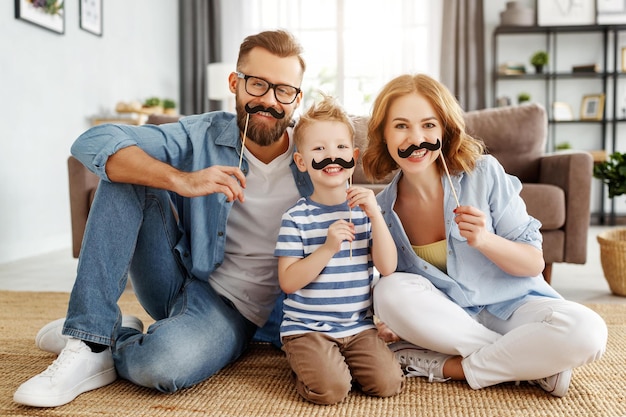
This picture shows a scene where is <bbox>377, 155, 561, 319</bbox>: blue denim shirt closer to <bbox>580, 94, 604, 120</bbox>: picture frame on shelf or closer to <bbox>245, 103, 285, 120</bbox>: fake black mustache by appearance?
<bbox>245, 103, 285, 120</bbox>: fake black mustache

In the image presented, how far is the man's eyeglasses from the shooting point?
5.15ft

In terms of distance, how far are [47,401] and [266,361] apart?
1.93ft

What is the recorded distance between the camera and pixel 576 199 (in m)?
2.78

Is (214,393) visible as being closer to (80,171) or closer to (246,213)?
(246,213)

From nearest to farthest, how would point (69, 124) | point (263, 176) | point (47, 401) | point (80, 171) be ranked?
1. point (47, 401)
2. point (263, 176)
3. point (80, 171)
4. point (69, 124)

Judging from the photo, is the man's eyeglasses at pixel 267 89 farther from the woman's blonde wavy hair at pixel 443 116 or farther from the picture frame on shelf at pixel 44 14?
the picture frame on shelf at pixel 44 14

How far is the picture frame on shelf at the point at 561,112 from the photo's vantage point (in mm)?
5848

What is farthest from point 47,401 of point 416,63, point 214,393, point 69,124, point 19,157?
point 416,63

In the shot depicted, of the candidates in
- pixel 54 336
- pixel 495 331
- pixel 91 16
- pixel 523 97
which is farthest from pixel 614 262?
pixel 91 16

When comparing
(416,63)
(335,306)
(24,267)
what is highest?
(416,63)

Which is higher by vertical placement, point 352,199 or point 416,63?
point 416,63

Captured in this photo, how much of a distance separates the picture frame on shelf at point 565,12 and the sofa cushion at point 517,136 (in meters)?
3.17

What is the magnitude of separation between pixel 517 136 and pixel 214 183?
2.15 m

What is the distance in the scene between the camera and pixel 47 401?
1.28 metres
